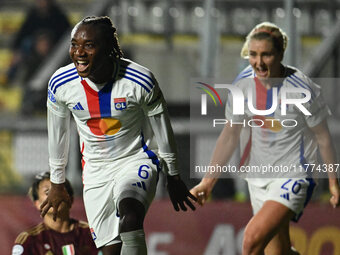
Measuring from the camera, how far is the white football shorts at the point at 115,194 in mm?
5207

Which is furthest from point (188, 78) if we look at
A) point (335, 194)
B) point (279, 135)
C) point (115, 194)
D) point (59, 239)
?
point (115, 194)

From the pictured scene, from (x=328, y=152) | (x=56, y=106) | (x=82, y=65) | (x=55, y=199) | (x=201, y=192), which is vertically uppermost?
(x=82, y=65)

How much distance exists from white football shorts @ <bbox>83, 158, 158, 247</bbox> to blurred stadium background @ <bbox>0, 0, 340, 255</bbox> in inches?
111

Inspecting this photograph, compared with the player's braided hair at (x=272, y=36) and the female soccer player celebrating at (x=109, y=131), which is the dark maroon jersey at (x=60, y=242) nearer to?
the female soccer player celebrating at (x=109, y=131)

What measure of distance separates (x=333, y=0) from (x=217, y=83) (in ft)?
5.39

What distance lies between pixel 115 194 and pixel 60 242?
975 mm

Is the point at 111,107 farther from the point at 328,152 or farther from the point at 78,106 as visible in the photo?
the point at 328,152

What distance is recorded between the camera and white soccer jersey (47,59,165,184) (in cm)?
527

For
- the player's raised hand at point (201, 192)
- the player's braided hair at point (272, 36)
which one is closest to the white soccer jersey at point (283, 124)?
the player's braided hair at point (272, 36)

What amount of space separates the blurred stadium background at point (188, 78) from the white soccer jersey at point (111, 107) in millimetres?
2827

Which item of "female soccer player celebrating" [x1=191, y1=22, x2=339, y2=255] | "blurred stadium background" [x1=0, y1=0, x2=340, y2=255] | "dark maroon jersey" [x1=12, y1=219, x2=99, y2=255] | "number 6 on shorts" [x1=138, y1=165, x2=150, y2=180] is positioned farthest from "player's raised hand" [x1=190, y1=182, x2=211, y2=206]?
"blurred stadium background" [x1=0, y1=0, x2=340, y2=255]

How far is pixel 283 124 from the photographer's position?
20.4 ft

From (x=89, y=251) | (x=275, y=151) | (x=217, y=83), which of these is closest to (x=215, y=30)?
(x=217, y=83)

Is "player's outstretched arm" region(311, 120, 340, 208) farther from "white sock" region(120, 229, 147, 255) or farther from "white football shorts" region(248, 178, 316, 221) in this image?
"white sock" region(120, 229, 147, 255)
